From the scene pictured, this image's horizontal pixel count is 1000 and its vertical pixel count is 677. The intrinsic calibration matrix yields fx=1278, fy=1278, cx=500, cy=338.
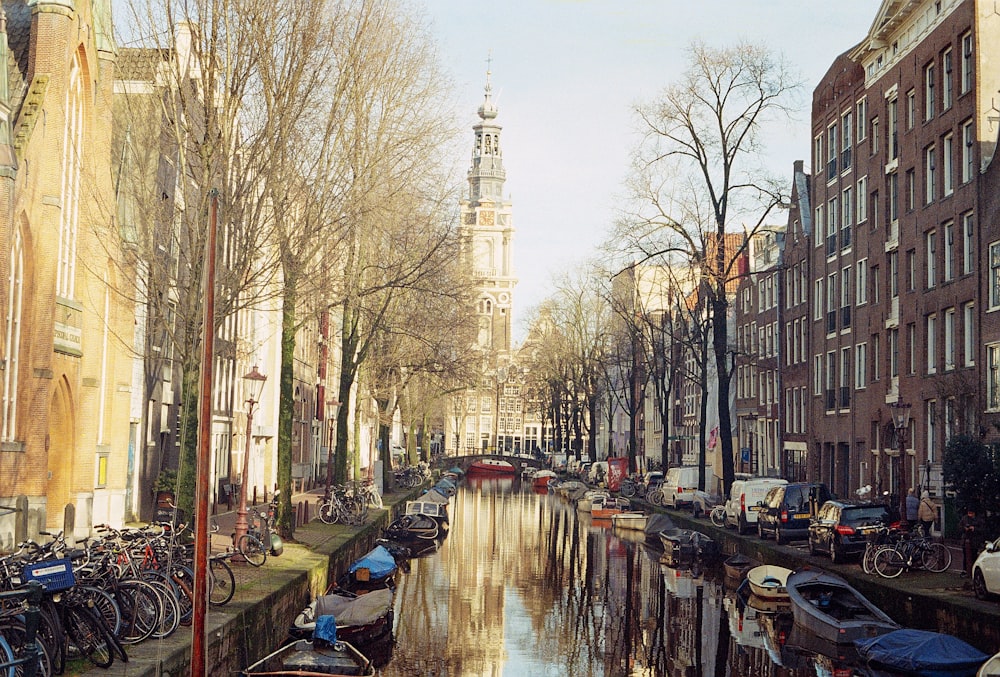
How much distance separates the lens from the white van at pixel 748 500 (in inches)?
1770

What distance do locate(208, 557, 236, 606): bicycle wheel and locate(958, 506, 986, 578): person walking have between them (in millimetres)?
15966

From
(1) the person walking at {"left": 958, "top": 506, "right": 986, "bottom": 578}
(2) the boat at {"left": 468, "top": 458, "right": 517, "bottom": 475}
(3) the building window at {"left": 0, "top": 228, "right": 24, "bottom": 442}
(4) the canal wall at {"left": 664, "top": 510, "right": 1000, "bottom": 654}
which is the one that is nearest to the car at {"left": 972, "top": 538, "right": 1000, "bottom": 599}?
(4) the canal wall at {"left": 664, "top": 510, "right": 1000, "bottom": 654}

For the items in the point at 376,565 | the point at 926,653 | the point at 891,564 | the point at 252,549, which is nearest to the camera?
the point at 926,653

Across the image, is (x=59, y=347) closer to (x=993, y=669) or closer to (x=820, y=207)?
(x=993, y=669)

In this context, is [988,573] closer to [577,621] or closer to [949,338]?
[577,621]

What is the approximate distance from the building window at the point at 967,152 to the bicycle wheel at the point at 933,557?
50.2ft

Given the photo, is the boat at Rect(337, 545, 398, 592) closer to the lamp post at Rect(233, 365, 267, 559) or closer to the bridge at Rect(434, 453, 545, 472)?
the lamp post at Rect(233, 365, 267, 559)

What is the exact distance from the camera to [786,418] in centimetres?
6812

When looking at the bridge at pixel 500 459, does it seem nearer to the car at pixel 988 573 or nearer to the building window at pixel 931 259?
the building window at pixel 931 259

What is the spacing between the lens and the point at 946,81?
147 feet

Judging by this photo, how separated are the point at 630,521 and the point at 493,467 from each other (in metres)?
80.4

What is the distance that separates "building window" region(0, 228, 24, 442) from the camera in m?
27.1

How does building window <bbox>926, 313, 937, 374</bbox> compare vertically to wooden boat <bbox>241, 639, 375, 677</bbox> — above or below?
above

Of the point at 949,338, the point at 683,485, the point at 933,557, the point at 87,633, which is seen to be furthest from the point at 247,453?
the point at 683,485
